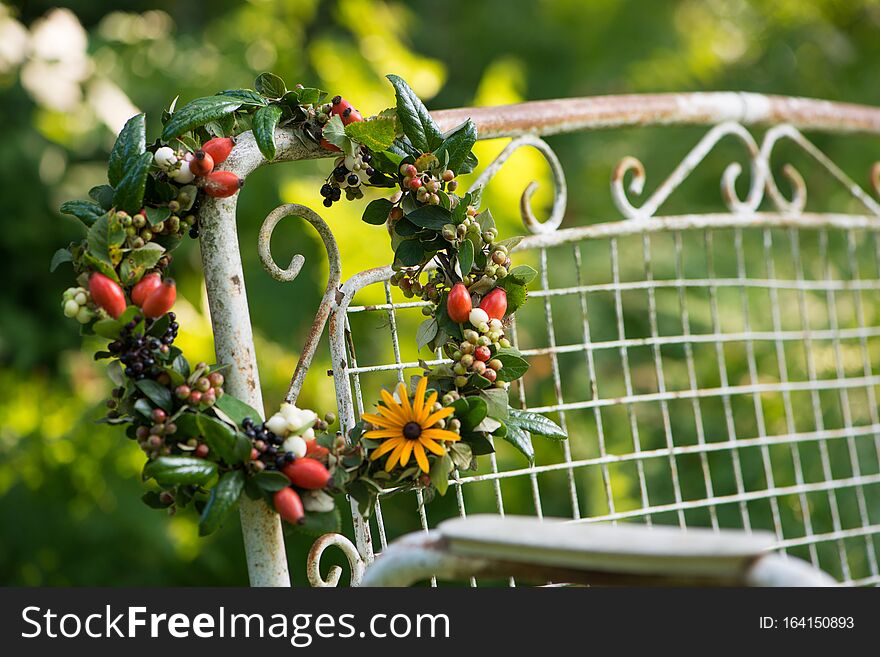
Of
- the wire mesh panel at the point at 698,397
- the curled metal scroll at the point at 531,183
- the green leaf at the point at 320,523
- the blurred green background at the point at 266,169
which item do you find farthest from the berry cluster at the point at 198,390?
the blurred green background at the point at 266,169

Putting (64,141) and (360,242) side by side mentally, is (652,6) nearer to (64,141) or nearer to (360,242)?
→ (360,242)

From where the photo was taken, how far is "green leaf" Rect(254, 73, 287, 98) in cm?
73

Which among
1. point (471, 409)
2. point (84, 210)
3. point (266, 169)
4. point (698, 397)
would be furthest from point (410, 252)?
point (266, 169)

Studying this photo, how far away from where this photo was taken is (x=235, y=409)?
0.67 metres

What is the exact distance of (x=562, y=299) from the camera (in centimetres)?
202

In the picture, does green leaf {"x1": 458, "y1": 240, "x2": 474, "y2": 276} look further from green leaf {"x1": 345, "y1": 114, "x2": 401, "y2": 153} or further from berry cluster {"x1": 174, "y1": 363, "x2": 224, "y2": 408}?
berry cluster {"x1": 174, "y1": 363, "x2": 224, "y2": 408}

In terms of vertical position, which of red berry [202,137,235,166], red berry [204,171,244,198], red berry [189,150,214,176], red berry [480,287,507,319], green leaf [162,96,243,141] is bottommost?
red berry [480,287,507,319]

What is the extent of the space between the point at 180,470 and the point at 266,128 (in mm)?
259

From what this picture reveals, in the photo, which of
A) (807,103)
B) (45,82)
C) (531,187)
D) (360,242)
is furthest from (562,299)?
(45,82)

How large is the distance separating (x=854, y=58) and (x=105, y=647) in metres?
2.55

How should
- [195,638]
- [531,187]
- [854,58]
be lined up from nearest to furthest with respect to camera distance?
[195,638] → [531,187] → [854,58]

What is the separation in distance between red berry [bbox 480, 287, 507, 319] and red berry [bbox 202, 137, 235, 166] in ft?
0.76

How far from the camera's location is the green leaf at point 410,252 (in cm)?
75

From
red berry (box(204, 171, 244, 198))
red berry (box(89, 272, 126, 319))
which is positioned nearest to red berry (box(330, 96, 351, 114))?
red berry (box(204, 171, 244, 198))
